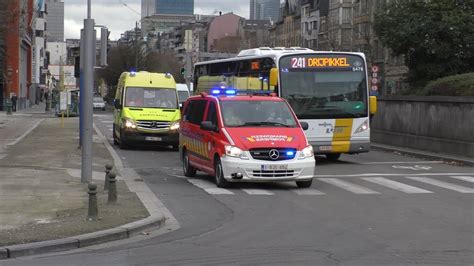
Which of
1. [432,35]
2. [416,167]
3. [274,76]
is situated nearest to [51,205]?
[274,76]

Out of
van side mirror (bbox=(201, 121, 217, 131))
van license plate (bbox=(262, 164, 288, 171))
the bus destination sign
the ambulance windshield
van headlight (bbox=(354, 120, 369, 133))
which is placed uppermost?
the bus destination sign

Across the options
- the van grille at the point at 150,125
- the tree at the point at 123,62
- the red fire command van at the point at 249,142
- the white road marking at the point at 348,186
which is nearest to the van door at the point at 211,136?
the red fire command van at the point at 249,142

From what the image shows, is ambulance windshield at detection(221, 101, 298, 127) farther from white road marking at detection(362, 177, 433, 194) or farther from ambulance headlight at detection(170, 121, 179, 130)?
ambulance headlight at detection(170, 121, 179, 130)

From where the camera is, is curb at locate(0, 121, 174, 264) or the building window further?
the building window

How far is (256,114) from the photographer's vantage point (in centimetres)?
1431

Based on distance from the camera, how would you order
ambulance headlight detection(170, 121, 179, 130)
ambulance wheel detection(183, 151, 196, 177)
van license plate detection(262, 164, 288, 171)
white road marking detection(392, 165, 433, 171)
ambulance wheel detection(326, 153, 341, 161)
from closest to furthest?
van license plate detection(262, 164, 288, 171)
ambulance wheel detection(183, 151, 196, 177)
white road marking detection(392, 165, 433, 171)
ambulance wheel detection(326, 153, 341, 161)
ambulance headlight detection(170, 121, 179, 130)

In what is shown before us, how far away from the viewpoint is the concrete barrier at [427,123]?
20875mm

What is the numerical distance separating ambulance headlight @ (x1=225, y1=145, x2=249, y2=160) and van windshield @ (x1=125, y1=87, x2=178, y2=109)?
11.0 m

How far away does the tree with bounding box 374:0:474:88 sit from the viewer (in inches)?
1200

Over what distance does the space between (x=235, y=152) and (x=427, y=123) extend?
12146 millimetres

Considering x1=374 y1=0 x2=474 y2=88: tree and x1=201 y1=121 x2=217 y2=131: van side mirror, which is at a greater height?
x1=374 y1=0 x2=474 y2=88: tree

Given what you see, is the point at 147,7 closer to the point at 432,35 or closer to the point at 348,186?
the point at 432,35

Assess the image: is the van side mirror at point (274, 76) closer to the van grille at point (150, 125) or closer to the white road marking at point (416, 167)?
the white road marking at point (416, 167)

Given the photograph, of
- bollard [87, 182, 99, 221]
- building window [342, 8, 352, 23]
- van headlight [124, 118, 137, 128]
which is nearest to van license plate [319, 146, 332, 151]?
van headlight [124, 118, 137, 128]
